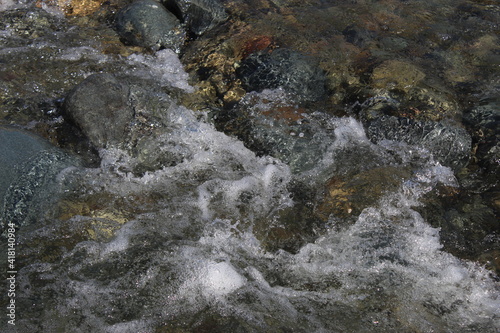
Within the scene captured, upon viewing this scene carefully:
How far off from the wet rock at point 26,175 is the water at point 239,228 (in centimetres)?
2

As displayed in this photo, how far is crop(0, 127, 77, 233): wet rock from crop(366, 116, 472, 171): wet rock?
9.58ft

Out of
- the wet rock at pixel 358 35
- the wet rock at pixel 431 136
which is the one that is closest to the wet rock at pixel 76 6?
the wet rock at pixel 358 35

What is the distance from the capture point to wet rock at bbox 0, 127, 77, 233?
11.0 ft

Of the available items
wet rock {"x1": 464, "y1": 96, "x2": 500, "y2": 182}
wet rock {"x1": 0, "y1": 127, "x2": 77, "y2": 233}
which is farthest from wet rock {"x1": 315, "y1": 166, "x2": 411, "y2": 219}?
wet rock {"x1": 0, "y1": 127, "x2": 77, "y2": 233}

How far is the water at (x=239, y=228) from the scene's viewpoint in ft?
9.52

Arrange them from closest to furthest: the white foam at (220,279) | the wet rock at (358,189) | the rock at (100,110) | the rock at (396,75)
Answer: the white foam at (220,279) → the wet rock at (358,189) → the rock at (100,110) → the rock at (396,75)

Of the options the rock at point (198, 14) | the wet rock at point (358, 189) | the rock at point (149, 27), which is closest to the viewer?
the wet rock at point (358, 189)

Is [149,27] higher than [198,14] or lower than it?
lower

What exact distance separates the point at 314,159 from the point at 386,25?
8.80 ft

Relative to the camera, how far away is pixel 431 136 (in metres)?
4.21

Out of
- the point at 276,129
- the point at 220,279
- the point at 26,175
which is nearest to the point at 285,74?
the point at 276,129

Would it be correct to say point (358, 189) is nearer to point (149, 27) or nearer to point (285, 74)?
point (285, 74)

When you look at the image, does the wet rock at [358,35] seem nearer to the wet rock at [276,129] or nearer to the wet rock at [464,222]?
the wet rock at [276,129]

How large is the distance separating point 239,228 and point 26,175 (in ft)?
5.75
